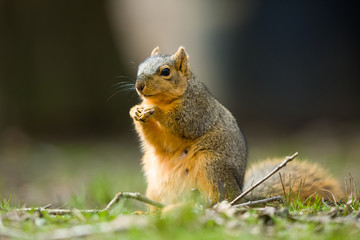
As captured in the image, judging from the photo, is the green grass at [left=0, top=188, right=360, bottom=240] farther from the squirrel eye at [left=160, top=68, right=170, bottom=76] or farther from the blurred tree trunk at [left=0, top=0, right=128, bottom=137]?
the blurred tree trunk at [left=0, top=0, right=128, bottom=137]

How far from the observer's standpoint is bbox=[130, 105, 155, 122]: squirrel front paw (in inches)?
151

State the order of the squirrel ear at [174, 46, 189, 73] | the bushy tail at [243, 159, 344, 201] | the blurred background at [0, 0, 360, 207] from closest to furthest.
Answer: the bushy tail at [243, 159, 344, 201], the squirrel ear at [174, 46, 189, 73], the blurred background at [0, 0, 360, 207]

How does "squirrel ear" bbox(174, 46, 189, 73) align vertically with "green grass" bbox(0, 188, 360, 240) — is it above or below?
above

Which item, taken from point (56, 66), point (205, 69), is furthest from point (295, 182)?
point (205, 69)

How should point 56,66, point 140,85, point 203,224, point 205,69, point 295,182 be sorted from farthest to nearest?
1. point 205,69
2. point 56,66
3. point 295,182
4. point 140,85
5. point 203,224

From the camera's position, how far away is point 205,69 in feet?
38.3

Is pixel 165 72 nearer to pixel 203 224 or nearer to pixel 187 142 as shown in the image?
pixel 187 142

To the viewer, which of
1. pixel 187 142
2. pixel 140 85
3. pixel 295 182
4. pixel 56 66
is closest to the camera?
pixel 140 85

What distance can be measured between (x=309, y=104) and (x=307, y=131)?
98 centimetres

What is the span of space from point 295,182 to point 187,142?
0.95m

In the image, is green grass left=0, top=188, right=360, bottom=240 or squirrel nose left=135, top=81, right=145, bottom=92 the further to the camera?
squirrel nose left=135, top=81, right=145, bottom=92

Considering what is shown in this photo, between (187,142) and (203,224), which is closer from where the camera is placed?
(203,224)

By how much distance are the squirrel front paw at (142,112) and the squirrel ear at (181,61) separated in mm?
484

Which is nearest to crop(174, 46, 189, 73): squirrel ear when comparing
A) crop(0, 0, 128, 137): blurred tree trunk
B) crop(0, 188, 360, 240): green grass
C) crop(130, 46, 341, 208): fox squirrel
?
crop(130, 46, 341, 208): fox squirrel
